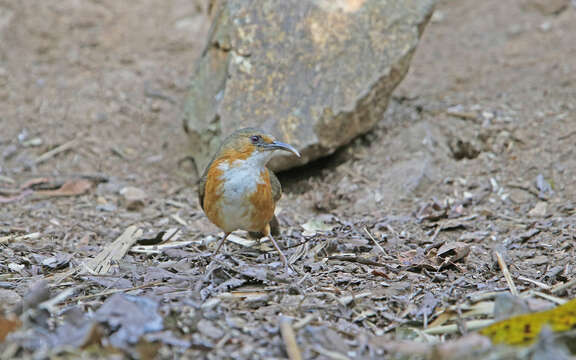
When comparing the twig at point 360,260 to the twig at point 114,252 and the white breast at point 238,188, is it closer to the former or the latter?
the white breast at point 238,188

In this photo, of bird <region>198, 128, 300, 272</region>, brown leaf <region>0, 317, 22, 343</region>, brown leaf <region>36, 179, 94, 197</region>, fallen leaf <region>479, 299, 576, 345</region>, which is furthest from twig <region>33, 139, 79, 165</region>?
fallen leaf <region>479, 299, 576, 345</region>

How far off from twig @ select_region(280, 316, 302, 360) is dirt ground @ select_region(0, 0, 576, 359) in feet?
0.05

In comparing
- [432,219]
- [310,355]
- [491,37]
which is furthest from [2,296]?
[491,37]

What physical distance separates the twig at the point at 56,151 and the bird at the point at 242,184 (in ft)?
10.4

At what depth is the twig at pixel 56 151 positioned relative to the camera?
21.8ft

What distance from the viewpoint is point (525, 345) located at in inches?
96.7

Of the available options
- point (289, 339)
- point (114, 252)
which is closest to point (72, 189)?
point (114, 252)

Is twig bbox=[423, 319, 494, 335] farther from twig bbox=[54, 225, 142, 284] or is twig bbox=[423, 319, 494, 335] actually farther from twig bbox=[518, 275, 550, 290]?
twig bbox=[54, 225, 142, 284]

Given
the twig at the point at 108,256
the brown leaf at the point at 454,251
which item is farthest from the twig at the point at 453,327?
the twig at the point at 108,256

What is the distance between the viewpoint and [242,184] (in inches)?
165

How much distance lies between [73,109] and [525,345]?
259 inches

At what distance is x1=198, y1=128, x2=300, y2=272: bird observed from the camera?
13.8 ft

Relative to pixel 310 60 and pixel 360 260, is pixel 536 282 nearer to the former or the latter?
pixel 360 260

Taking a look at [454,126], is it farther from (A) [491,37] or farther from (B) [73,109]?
(B) [73,109]
